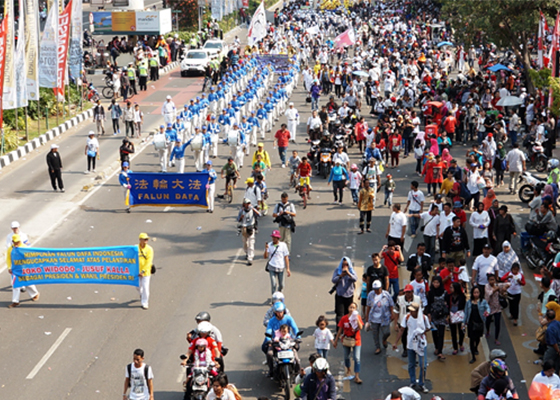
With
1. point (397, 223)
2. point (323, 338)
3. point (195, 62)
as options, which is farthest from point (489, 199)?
point (195, 62)

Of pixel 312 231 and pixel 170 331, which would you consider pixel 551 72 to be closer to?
pixel 312 231

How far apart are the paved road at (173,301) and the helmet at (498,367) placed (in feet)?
5.76

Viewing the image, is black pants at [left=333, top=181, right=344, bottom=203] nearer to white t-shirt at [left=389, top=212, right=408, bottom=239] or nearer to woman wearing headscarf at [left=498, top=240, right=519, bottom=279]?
white t-shirt at [left=389, top=212, right=408, bottom=239]

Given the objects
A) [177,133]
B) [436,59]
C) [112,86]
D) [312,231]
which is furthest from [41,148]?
[436,59]

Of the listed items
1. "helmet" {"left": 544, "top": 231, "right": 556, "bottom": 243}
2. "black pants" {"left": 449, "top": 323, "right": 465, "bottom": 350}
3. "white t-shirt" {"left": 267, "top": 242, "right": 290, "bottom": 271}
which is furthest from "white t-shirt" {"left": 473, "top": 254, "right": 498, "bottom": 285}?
"white t-shirt" {"left": 267, "top": 242, "right": 290, "bottom": 271}

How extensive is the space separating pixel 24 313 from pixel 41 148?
15527mm

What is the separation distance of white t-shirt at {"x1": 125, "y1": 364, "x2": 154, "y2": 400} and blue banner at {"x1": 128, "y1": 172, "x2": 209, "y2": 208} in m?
11.0

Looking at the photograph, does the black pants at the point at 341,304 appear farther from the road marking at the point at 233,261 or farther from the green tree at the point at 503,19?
the green tree at the point at 503,19

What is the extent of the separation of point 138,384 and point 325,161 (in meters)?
15.2

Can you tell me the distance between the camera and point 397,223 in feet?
56.5

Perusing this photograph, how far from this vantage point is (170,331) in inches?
575

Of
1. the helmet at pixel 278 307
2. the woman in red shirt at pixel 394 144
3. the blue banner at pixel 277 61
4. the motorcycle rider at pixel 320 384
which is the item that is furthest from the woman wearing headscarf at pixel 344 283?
the blue banner at pixel 277 61

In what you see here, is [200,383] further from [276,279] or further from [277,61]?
[277,61]

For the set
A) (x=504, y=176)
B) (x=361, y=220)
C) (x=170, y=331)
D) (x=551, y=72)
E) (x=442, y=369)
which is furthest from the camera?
(x=551, y=72)
